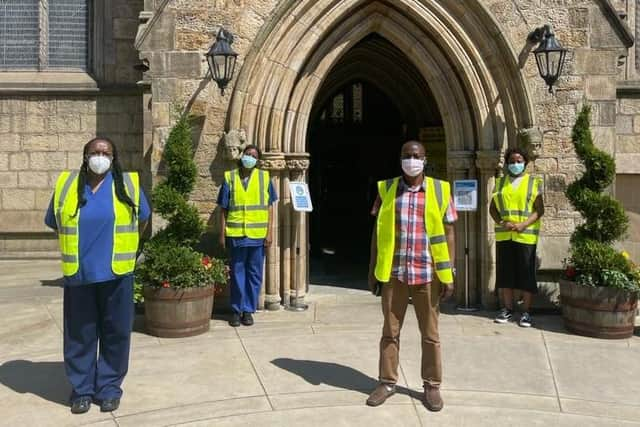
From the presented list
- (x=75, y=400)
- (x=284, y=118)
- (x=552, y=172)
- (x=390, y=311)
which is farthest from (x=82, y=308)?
(x=552, y=172)

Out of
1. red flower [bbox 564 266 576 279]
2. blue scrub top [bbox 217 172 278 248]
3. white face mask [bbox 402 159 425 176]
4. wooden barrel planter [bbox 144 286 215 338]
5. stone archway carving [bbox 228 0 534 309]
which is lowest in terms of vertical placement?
wooden barrel planter [bbox 144 286 215 338]

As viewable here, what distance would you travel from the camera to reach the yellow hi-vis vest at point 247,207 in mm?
5711

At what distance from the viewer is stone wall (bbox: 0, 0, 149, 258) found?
9.02m

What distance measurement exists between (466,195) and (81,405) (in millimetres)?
4116

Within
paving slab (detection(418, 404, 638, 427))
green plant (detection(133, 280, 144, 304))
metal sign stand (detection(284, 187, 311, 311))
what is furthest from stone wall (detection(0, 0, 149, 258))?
paving slab (detection(418, 404, 638, 427))

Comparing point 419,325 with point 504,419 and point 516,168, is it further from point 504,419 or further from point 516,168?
point 516,168

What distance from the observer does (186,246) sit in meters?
5.64

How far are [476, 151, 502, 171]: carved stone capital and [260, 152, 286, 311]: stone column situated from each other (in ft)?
6.77

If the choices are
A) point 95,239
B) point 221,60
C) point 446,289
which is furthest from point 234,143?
point 446,289

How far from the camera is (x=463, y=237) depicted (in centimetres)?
649

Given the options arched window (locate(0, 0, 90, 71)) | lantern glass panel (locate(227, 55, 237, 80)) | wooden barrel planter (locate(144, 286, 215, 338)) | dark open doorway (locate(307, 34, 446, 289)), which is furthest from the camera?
dark open doorway (locate(307, 34, 446, 289))

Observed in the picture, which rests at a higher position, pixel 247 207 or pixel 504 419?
pixel 247 207

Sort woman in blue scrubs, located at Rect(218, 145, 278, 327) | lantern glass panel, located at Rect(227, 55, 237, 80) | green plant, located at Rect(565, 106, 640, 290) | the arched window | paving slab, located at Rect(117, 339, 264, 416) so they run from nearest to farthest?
paving slab, located at Rect(117, 339, 264, 416), green plant, located at Rect(565, 106, 640, 290), woman in blue scrubs, located at Rect(218, 145, 278, 327), lantern glass panel, located at Rect(227, 55, 237, 80), the arched window

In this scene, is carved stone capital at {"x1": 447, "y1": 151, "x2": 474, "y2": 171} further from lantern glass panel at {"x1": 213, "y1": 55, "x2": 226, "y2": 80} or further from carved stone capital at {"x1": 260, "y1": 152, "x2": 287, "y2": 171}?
lantern glass panel at {"x1": 213, "y1": 55, "x2": 226, "y2": 80}
